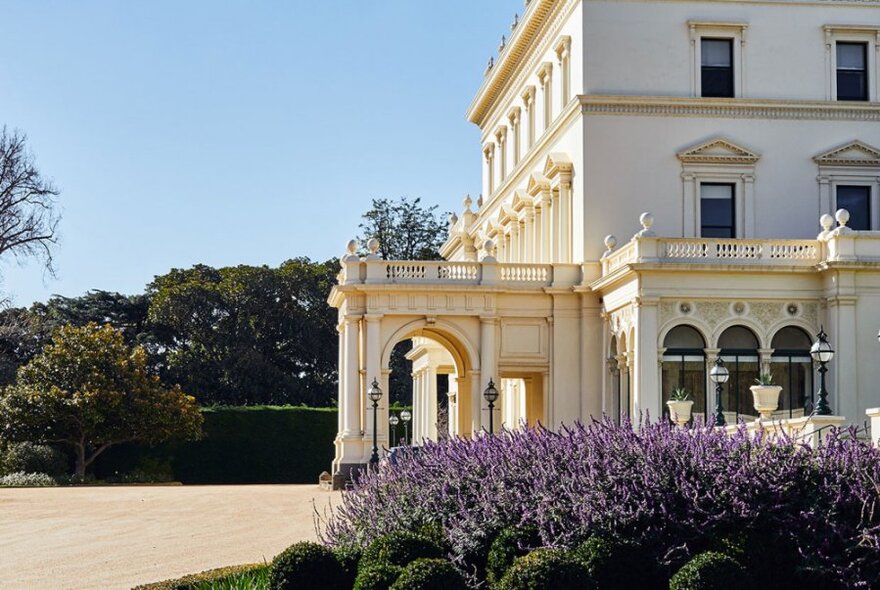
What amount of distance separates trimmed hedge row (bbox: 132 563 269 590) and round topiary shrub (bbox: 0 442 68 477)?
37.3 metres

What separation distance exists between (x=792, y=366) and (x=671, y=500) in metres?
25.7

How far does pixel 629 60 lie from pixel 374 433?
46.8 ft

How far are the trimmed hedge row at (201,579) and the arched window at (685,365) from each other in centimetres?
2226

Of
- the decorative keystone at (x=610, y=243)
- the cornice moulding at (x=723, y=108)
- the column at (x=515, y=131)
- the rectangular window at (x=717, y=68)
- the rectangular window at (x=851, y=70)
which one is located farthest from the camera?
the column at (x=515, y=131)

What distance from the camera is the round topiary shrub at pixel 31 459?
56.9 metres

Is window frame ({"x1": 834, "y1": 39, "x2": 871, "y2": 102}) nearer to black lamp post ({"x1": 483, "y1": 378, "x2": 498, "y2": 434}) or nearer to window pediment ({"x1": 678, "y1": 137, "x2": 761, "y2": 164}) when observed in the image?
window pediment ({"x1": 678, "y1": 137, "x2": 761, "y2": 164})

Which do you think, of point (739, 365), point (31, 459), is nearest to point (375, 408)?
point (739, 365)

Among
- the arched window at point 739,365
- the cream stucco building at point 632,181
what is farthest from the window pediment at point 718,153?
the arched window at point 739,365

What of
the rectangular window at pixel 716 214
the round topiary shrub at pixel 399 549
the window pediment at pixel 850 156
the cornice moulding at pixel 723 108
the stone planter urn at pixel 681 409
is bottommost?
the round topiary shrub at pixel 399 549

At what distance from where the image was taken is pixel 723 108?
47.7m

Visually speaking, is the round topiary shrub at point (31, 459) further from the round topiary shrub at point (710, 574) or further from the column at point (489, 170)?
the round topiary shrub at point (710, 574)

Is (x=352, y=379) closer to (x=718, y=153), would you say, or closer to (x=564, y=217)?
(x=564, y=217)

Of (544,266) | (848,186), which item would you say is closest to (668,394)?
(544,266)

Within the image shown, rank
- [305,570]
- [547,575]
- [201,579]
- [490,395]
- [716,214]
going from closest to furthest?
1. [547,575]
2. [305,570]
3. [201,579]
4. [490,395]
5. [716,214]
